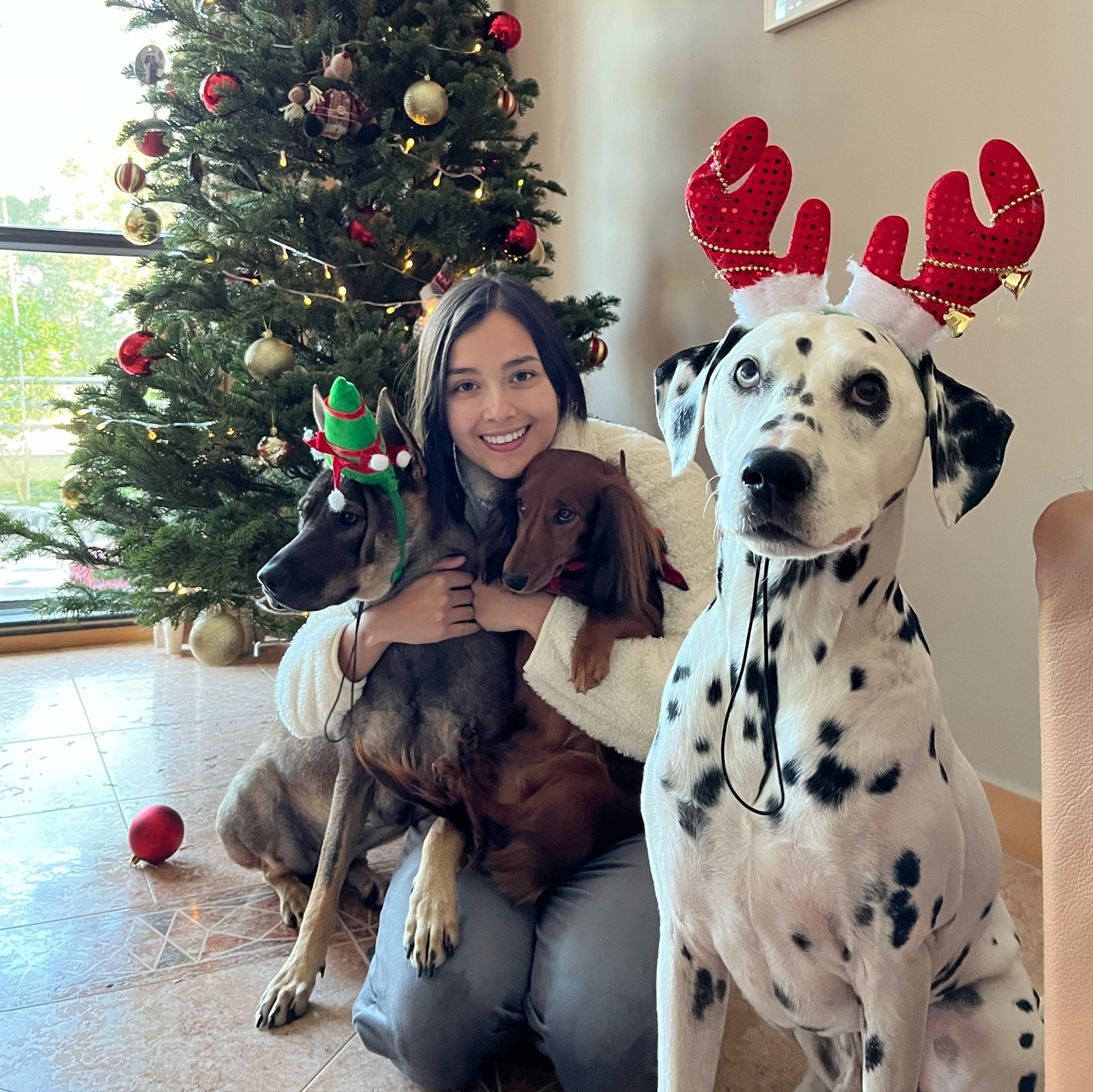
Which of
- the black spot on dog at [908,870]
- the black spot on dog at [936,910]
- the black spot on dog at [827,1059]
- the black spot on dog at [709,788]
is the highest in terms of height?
the black spot on dog at [709,788]

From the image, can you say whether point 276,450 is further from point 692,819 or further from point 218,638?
point 692,819

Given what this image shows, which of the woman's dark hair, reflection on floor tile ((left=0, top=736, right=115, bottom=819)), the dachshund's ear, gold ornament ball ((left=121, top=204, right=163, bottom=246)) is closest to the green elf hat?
the woman's dark hair

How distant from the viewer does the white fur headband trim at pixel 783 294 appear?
990 millimetres

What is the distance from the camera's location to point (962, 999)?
102cm

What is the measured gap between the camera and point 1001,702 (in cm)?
222

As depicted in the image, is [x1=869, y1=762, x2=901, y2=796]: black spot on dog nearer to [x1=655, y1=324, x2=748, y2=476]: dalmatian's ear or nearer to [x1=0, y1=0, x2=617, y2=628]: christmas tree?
[x1=655, y1=324, x2=748, y2=476]: dalmatian's ear

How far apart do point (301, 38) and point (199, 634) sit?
1.62 meters

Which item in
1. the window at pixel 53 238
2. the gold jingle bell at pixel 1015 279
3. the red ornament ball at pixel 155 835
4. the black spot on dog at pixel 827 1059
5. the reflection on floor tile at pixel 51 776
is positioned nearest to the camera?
the gold jingle bell at pixel 1015 279

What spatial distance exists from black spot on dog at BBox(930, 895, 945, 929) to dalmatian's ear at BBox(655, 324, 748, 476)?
0.51 metres

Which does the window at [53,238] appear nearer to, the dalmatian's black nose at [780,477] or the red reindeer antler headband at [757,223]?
the red reindeer antler headband at [757,223]

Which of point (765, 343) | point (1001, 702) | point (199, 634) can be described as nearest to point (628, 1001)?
point (765, 343)

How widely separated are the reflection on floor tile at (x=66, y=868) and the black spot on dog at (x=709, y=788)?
1.60m

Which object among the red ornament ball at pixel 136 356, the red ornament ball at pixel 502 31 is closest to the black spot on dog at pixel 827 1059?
the red ornament ball at pixel 136 356

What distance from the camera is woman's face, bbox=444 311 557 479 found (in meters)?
1.55
